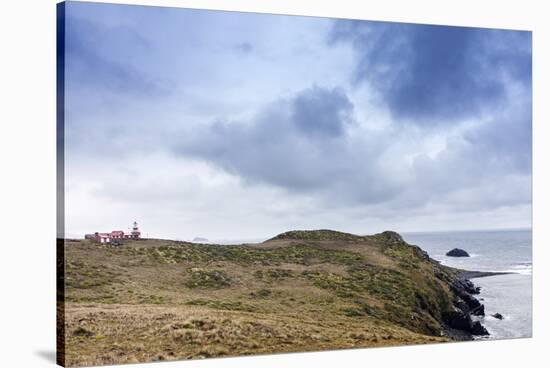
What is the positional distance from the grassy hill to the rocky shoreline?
5.1 inches

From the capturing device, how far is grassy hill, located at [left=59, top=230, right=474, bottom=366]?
1573 centimetres

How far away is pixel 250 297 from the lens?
17422mm

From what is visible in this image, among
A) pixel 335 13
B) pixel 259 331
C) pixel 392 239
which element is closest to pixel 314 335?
pixel 259 331

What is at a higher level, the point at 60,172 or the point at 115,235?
the point at 60,172

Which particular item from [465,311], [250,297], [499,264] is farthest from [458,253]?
[250,297]

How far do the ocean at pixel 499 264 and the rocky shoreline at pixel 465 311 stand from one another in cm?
12

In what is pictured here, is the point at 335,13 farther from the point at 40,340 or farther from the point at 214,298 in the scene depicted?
the point at 40,340

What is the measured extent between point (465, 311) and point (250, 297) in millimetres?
5189

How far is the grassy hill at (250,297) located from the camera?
15.7 m

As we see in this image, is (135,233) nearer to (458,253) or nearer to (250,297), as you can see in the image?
(250,297)

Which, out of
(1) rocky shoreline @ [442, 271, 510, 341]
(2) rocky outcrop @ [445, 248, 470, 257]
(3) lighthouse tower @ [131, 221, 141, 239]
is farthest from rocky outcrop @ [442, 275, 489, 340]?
(3) lighthouse tower @ [131, 221, 141, 239]

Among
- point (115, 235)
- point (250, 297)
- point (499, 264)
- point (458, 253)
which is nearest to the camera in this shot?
point (115, 235)

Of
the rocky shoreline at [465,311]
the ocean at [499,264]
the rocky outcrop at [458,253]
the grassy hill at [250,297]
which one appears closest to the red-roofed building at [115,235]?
the grassy hill at [250,297]

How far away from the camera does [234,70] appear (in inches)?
683
